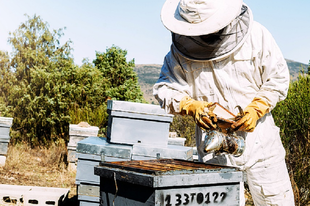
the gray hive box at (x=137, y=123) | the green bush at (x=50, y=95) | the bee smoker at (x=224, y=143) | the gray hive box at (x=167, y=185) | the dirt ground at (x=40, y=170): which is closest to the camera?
the gray hive box at (x=167, y=185)

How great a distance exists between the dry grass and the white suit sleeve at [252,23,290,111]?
336 cm

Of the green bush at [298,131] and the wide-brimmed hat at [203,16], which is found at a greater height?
the wide-brimmed hat at [203,16]

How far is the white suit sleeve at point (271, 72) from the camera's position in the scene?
2.14 metres

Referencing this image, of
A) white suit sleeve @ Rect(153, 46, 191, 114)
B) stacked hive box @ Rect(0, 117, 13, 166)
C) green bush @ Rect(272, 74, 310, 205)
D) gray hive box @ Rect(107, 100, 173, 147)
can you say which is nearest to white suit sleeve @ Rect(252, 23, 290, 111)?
white suit sleeve @ Rect(153, 46, 191, 114)

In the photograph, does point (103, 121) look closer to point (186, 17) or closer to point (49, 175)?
point (49, 175)

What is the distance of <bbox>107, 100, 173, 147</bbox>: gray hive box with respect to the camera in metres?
3.92

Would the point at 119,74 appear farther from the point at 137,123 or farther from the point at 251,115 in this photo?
the point at 251,115

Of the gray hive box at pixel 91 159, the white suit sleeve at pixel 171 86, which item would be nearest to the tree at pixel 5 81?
the gray hive box at pixel 91 159

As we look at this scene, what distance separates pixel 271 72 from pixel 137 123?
2.04m

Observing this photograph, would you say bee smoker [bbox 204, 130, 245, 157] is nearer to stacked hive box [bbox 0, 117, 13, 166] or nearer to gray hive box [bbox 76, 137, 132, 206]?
gray hive box [bbox 76, 137, 132, 206]

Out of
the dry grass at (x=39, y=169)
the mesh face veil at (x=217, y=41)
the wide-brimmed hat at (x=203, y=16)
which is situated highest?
the wide-brimmed hat at (x=203, y=16)

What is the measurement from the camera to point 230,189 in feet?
5.67

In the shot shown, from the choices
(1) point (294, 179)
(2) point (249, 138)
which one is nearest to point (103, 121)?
(1) point (294, 179)

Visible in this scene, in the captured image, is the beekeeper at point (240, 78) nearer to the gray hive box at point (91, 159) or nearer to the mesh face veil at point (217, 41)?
the mesh face veil at point (217, 41)
